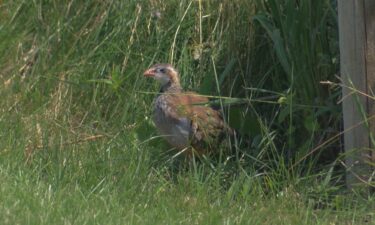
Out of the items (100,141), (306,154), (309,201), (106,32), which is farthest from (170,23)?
(309,201)

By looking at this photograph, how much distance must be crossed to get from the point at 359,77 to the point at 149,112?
220 cm

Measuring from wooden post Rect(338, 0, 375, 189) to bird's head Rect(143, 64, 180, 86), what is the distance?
1741 mm

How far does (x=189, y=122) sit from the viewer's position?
7793 millimetres

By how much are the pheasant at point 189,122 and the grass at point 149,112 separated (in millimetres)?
118

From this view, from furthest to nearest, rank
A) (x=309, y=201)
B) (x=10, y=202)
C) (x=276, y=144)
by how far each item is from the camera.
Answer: (x=276, y=144)
(x=309, y=201)
(x=10, y=202)

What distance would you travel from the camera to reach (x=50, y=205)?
6172 millimetres

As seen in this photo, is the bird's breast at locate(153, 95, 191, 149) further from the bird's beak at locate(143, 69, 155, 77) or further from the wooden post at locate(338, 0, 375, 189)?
the wooden post at locate(338, 0, 375, 189)

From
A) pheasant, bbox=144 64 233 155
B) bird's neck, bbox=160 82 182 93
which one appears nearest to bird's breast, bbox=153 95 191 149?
pheasant, bbox=144 64 233 155

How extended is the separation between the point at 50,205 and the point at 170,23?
324 centimetres

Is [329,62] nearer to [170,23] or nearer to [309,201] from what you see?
[309,201]

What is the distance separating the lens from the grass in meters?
6.48

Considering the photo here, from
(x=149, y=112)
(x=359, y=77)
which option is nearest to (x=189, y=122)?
(x=149, y=112)

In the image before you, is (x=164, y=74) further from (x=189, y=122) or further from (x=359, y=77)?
(x=359, y=77)

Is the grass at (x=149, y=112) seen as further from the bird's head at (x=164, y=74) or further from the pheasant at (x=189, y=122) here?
the bird's head at (x=164, y=74)
